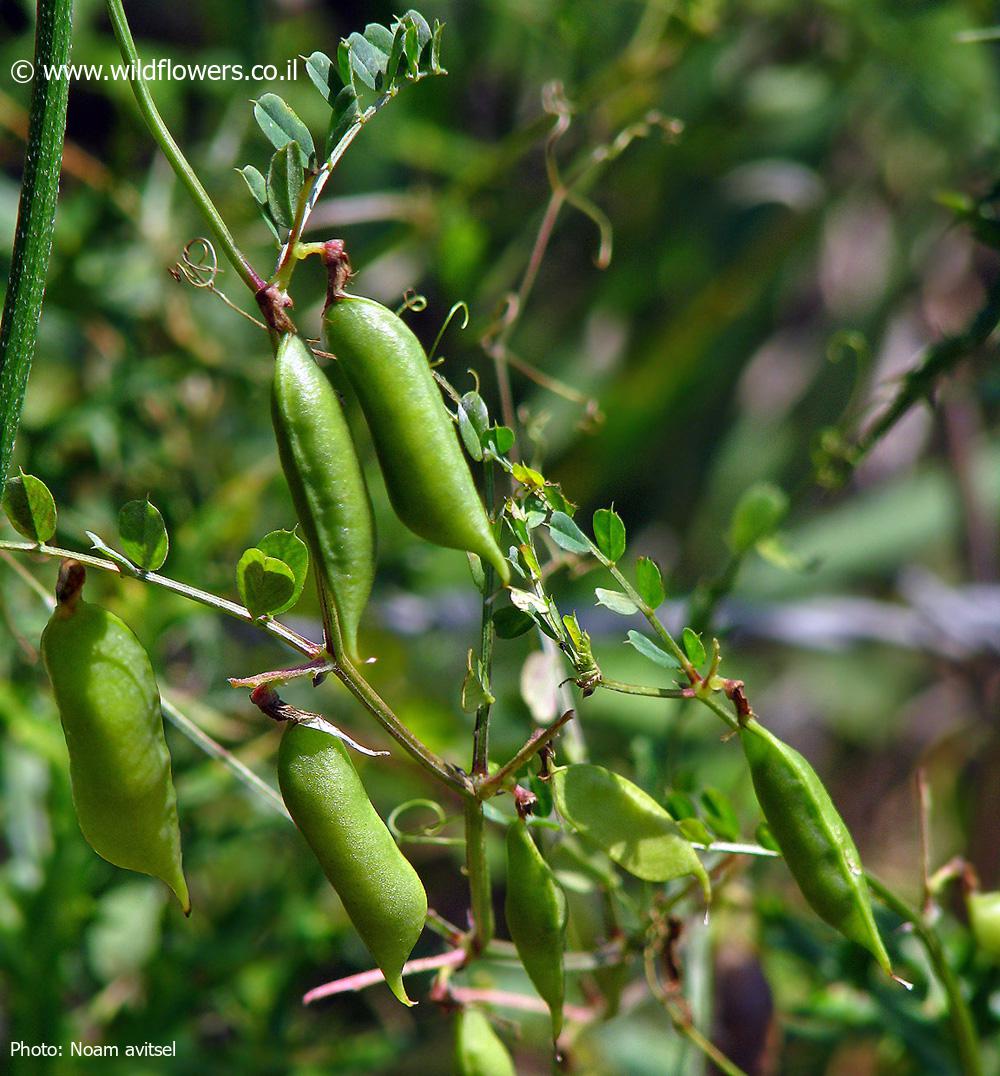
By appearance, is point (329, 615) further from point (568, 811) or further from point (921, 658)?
point (921, 658)

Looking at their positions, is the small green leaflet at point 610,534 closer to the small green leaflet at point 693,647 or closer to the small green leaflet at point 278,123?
the small green leaflet at point 693,647

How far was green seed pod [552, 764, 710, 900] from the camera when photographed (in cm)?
37

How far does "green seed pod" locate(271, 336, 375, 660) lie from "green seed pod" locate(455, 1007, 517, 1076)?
7.5 inches

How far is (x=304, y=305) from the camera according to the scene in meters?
1.10

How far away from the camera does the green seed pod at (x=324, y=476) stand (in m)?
0.33

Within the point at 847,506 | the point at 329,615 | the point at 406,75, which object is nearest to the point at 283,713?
the point at 329,615

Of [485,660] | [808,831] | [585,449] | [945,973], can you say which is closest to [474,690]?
[485,660]

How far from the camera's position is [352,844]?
35cm

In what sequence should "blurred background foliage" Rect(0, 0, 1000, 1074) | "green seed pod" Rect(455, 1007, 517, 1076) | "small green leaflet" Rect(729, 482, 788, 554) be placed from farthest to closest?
"blurred background foliage" Rect(0, 0, 1000, 1074) → "small green leaflet" Rect(729, 482, 788, 554) → "green seed pod" Rect(455, 1007, 517, 1076)

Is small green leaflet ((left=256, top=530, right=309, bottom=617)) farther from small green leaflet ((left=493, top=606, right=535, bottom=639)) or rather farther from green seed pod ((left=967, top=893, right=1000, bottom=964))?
green seed pod ((left=967, top=893, right=1000, bottom=964))

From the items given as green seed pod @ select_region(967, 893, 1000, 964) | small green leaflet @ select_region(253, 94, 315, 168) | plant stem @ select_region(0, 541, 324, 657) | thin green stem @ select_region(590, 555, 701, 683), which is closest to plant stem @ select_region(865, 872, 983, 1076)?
green seed pod @ select_region(967, 893, 1000, 964)

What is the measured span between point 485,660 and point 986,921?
0.93 ft

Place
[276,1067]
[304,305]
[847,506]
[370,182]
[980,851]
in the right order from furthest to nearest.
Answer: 1. [847,506]
2. [370,182]
3. [304,305]
4. [980,851]
5. [276,1067]

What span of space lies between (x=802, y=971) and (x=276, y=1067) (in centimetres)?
45
